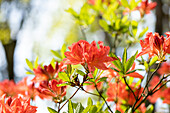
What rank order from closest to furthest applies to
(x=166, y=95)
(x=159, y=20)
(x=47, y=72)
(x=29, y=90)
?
(x=47, y=72) < (x=29, y=90) < (x=166, y=95) < (x=159, y=20)

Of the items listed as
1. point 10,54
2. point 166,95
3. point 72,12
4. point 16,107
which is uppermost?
point 72,12

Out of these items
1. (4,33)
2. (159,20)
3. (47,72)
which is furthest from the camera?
(4,33)

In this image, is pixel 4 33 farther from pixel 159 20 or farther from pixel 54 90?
pixel 54 90

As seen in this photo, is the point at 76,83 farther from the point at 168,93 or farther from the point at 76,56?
the point at 168,93

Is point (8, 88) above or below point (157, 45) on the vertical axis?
below

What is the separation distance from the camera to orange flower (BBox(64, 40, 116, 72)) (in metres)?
0.77

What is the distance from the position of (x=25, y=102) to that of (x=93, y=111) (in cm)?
25

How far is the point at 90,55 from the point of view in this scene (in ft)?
2.52

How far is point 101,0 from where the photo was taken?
5.92 ft

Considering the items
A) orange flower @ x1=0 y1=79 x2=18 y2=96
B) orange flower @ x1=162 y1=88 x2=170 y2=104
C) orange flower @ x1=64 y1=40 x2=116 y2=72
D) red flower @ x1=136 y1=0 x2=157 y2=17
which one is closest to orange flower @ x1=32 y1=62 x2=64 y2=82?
orange flower @ x1=64 y1=40 x2=116 y2=72

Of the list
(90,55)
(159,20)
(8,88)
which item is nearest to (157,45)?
(90,55)

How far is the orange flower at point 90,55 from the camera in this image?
2.53 feet

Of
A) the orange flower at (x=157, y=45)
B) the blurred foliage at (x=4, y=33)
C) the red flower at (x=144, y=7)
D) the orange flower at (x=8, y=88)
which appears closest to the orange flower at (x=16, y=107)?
the orange flower at (x=157, y=45)

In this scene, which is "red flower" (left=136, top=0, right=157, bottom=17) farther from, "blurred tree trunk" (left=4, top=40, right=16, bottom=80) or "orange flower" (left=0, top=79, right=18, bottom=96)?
"blurred tree trunk" (left=4, top=40, right=16, bottom=80)
